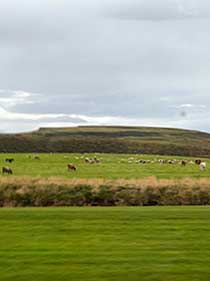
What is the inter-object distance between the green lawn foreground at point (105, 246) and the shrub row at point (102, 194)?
8.55 metres

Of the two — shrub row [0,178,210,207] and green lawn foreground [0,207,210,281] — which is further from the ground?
shrub row [0,178,210,207]

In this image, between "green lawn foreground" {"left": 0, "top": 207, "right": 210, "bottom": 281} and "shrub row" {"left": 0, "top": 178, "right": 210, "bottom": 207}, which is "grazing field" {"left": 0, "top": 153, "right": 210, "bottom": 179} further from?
"green lawn foreground" {"left": 0, "top": 207, "right": 210, "bottom": 281}

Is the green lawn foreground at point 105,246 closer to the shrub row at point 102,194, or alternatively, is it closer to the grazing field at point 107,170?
the shrub row at point 102,194

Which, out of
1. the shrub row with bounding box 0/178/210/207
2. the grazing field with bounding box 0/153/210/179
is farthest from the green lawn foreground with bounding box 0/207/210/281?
the grazing field with bounding box 0/153/210/179

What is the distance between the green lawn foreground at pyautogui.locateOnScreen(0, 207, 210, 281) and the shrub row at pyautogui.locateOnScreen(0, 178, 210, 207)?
8545 mm

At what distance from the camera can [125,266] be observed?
17.2m

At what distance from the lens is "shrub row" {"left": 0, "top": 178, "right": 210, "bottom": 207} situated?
39.4 m

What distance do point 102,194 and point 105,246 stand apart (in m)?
19.3

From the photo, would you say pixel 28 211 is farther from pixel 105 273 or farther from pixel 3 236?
pixel 105 273

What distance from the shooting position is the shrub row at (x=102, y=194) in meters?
39.4

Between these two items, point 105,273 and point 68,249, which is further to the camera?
point 68,249

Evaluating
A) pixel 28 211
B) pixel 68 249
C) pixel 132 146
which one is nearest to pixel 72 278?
pixel 68 249

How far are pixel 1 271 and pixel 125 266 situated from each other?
3183 mm

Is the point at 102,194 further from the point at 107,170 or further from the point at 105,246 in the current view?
the point at 107,170
